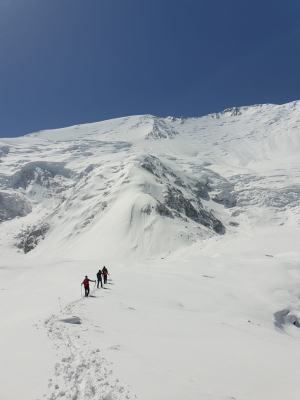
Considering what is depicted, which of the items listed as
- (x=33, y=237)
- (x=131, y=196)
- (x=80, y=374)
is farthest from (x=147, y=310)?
(x=33, y=237)

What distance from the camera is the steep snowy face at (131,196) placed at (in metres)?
54.6

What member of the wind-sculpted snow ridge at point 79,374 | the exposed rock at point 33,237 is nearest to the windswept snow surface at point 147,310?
the wind-sculpted snow ridge at point 79,374

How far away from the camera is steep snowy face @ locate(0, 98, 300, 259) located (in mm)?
54625

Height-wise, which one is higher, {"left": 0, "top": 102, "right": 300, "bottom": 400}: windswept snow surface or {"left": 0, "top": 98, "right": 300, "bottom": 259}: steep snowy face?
{"left": 0, "top": 98, "right": 300, "bottom": 259}: steep snowy face

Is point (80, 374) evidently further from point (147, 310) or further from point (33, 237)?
point (33, 237)

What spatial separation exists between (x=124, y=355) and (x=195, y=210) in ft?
233

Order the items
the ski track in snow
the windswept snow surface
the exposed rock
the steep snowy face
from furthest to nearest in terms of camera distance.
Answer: the exposed rock < the steep snowy face < the windswept snow surface < the ski track in snow

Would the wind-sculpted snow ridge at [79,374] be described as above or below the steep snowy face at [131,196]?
below

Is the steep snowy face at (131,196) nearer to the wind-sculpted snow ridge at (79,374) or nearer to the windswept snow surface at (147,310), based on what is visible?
the windswept snow surface at (147,310)

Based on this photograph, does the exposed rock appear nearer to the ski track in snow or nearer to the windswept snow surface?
the windswept snow surface

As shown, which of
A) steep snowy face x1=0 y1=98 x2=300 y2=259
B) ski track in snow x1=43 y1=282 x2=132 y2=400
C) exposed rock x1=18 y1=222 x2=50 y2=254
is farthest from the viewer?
exposed rock x1=18 y1=222 x2=50 y2=254

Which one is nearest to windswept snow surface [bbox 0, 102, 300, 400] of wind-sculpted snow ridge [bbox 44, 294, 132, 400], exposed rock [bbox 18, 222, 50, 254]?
wind-sculpted snow ridge [bbox 44, 294, 132, 400]

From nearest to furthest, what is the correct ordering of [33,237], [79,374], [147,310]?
[79,374], [147,310], [33,237]

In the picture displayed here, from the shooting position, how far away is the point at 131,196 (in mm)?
65250
